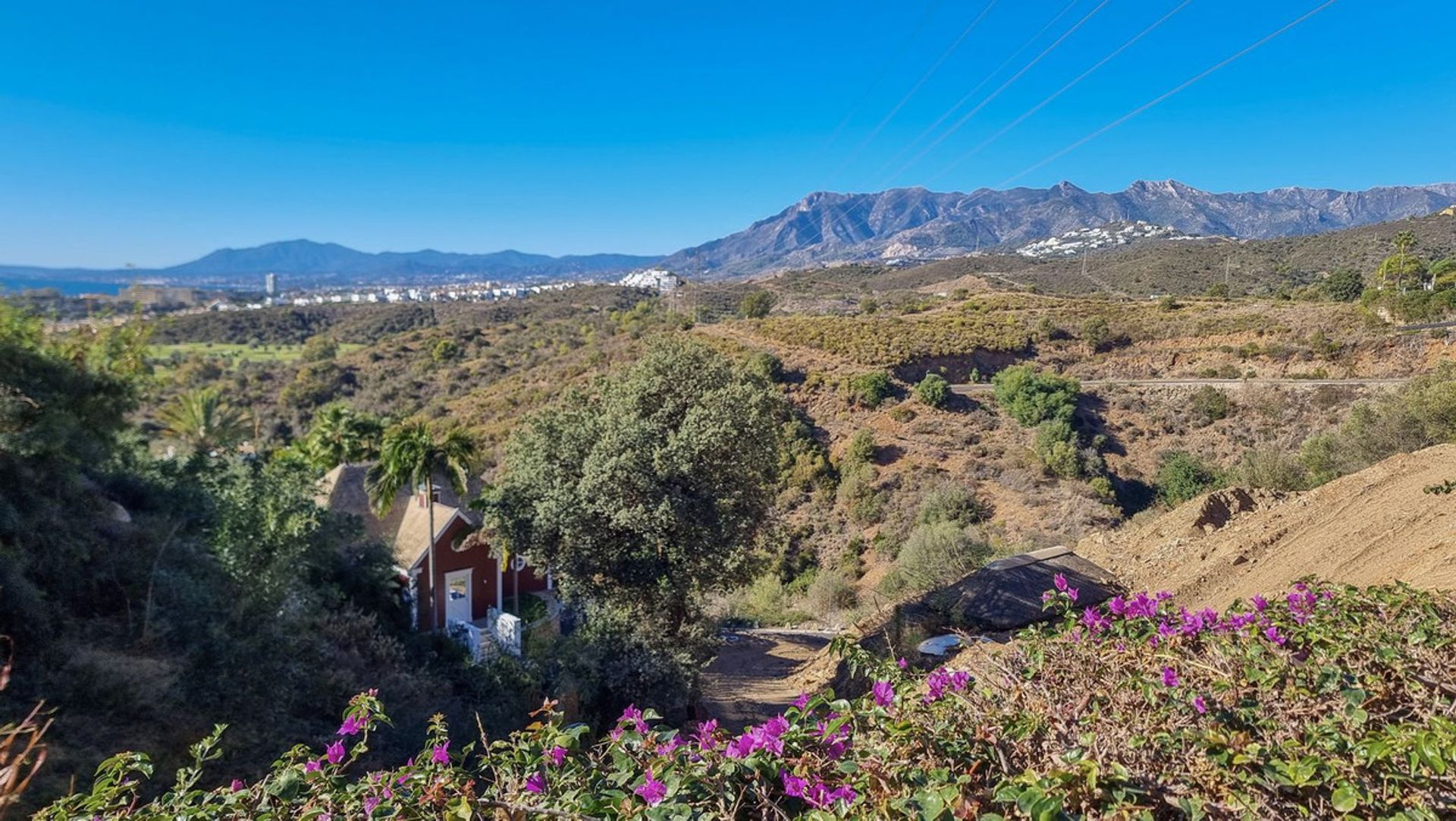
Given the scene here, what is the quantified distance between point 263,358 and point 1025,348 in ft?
172

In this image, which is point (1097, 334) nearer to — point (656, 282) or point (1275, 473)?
point (1275, 473)

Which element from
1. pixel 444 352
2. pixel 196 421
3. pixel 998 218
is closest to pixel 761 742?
pixel 196 421

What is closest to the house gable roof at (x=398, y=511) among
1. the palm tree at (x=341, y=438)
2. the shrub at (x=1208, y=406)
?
the palm tree at (x=341, y=438)

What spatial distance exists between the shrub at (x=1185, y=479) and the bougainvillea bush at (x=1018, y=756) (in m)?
19.7

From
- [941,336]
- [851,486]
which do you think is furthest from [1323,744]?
[941,336]

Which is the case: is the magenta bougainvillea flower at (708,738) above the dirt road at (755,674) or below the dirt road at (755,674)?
above

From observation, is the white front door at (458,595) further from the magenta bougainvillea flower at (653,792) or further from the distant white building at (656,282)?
the distant white building at (656,282)

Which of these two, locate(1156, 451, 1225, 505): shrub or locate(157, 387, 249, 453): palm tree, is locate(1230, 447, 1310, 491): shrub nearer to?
locate(1156, 451, 1225, 505): shrub

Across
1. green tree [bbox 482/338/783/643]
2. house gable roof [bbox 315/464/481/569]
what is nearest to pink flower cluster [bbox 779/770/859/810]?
green tree [bbox 482/338/783/643]

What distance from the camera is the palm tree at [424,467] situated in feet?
48.9

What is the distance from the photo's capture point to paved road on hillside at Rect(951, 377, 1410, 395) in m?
24.9

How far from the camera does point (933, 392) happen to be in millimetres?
28141

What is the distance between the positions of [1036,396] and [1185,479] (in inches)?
251

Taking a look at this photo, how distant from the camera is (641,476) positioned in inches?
383
